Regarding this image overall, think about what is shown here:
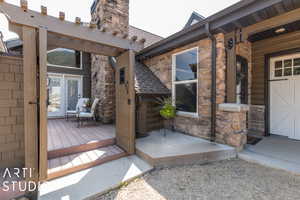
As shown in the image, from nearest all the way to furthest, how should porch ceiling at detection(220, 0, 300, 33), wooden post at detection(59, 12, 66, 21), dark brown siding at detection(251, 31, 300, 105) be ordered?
wooden post at detection(59, 12, 66, 21) → porch ceiling at detection(220, 0, 300, 33) → dark brown siding at detection(251, 31, 300, 105)

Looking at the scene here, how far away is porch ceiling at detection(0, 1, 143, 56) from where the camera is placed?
1932mm

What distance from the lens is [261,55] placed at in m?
4.46

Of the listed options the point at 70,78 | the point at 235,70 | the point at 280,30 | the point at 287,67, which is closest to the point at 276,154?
the point at 235,70

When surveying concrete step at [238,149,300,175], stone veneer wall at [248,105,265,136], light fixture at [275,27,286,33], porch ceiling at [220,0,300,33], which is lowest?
concrete step at [238,149,300,175]

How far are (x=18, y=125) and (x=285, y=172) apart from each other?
15.9 feet

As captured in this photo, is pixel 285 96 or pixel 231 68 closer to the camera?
pixel 231 68

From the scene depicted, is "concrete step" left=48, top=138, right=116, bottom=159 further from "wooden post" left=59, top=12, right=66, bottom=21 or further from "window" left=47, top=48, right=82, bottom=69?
"window" left=47, top=48, right=82, bottom=69

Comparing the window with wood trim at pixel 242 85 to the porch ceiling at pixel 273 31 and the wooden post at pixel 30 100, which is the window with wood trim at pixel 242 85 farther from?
the wooden post at pixel 30 100

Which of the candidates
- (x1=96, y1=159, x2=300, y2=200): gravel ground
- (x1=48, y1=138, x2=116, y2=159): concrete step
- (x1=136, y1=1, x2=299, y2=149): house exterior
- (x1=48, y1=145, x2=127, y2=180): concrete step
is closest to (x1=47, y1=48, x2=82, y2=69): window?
(x1=136, y1=1, x2=299, y2=149): house exterior

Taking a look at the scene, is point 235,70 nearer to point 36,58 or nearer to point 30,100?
point 36,58

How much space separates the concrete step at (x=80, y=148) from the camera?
282 centimetres

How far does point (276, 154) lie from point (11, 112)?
529 cm

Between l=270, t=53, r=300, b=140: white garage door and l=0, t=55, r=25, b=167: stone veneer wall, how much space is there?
6487 mm

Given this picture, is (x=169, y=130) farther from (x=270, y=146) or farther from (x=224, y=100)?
(x=270, y=146)
